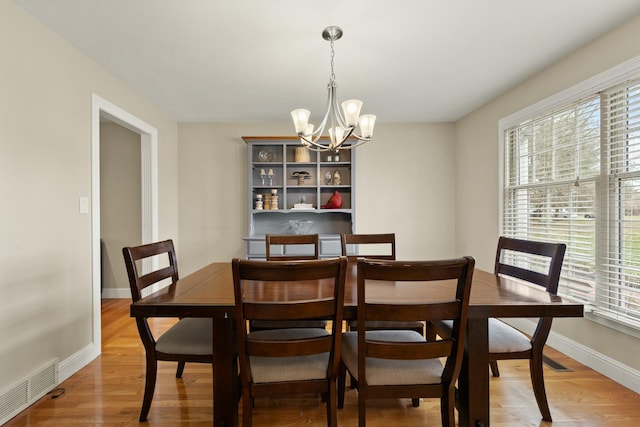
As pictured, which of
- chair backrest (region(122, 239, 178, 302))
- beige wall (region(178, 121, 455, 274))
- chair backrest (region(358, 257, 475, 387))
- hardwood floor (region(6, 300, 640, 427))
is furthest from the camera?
beige wall (region(178, 121, 455, 274))

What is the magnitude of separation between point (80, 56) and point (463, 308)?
119 inches

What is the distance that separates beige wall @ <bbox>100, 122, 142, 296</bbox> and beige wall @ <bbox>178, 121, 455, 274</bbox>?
54 cm

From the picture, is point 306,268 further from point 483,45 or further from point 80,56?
point 80,56

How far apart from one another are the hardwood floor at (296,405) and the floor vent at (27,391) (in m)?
0.04

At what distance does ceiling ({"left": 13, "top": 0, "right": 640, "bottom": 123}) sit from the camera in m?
1.81

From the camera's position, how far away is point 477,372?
4.34 feet

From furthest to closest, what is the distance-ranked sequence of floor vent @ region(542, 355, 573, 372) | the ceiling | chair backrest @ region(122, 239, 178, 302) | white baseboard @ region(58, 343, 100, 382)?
floor vent @ region(542, 355, 573, 372) < white baseboard @ region(58, 343, 100, 382) < the ceiling < chair backrest @ region(122, 239, 178, 302)

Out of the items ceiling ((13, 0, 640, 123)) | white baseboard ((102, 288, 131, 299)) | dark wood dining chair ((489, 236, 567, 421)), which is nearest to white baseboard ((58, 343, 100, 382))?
white baseboard ((102, 288, 131, 299))

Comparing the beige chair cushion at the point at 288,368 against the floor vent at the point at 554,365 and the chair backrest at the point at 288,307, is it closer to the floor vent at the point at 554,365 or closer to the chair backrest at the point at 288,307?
the chair backrest at the point at 288,307

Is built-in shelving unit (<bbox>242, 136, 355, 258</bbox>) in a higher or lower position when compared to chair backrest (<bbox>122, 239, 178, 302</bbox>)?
higher

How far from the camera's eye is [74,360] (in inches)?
85.0

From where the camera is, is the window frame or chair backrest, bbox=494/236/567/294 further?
the window frame

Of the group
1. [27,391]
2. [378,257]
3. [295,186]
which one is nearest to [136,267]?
[27,391]

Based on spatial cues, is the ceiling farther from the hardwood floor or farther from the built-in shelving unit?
the hardwood floor
